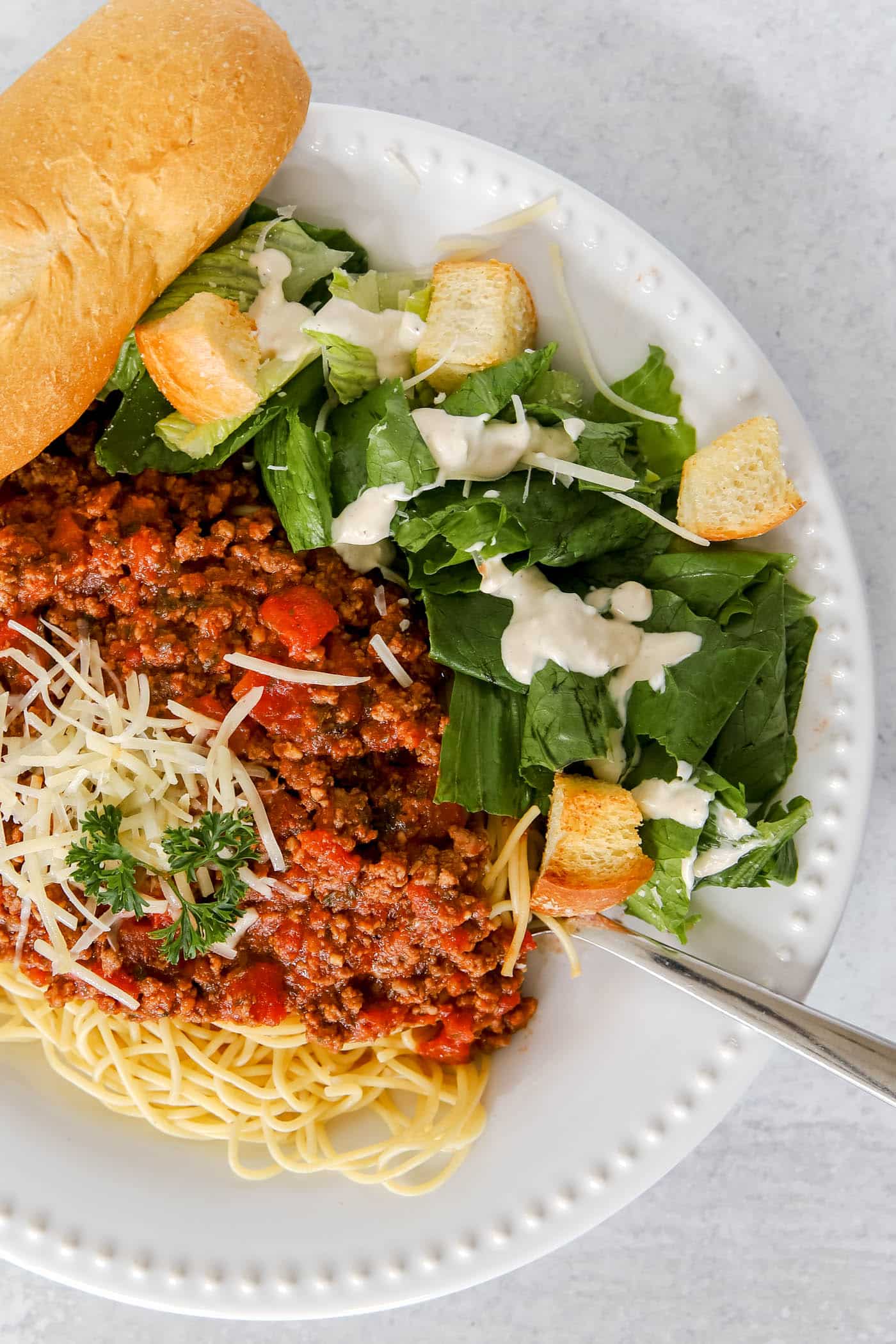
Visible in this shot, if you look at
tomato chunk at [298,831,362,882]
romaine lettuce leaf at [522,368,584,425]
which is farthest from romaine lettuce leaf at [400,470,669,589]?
tomato chunk at [298,831,362,882]

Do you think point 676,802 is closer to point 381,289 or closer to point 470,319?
point 470,319

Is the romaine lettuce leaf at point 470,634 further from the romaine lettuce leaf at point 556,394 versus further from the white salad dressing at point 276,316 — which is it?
the white salad dressing at point 276,316

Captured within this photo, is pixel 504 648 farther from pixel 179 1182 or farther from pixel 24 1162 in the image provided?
pixel 24 1162

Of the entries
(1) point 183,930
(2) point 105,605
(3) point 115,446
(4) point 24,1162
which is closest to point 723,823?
(1) point 183,930

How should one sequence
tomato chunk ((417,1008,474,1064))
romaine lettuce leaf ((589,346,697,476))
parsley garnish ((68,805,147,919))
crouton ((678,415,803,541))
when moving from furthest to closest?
tomato chunk ((417,1008,474,1064))
romaine lettuce leaf ((589,346,697,476))
crouton ((678,415,803,541))
parsley garnish ((68,805,147,919))

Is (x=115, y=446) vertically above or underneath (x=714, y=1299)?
above

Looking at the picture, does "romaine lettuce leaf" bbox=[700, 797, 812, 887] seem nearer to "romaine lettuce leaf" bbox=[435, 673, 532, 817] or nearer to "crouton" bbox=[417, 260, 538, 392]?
"romaine lettuce leaf" bbox=[435, 673, 532, 817]

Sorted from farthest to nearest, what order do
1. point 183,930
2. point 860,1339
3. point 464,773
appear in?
point 860,1339, point 464,773, point 183,930
